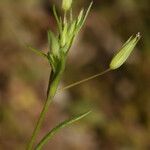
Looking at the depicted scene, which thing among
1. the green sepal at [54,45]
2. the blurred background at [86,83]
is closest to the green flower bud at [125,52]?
the green sepal at [54,45]

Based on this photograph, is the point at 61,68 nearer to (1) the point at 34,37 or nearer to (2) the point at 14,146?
(2) the point at 14,146

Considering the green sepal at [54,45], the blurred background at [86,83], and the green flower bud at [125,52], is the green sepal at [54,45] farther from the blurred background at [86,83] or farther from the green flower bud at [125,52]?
the blurred background at [86,83]

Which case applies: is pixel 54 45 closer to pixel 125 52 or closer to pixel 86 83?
pixel 125 52

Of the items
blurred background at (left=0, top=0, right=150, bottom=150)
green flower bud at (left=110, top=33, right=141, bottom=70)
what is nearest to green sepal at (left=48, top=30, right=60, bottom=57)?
green flower bud at (left=110, top=33, right=141, bottom=70)

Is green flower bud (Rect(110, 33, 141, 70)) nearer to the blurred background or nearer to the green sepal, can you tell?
the green sepal

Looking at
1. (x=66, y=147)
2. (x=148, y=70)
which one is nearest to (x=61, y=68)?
(x=66, y=147)

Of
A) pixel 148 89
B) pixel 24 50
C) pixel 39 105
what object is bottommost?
pixel 148 89

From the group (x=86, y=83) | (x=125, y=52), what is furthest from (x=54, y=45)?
(x=86, y=83)

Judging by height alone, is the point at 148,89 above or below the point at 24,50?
below
